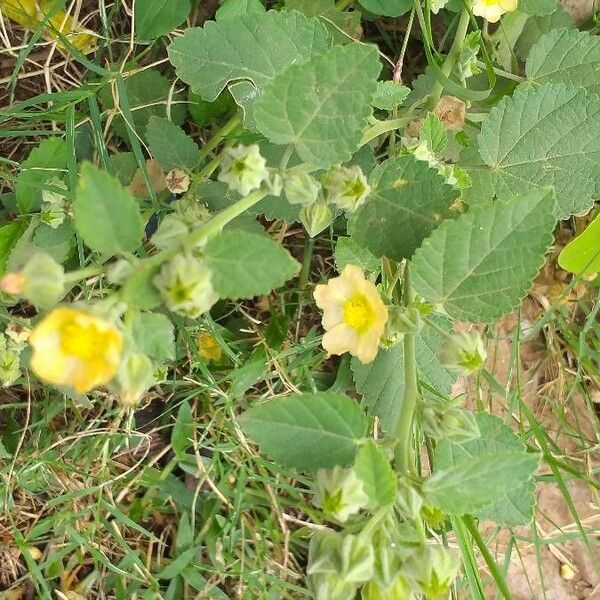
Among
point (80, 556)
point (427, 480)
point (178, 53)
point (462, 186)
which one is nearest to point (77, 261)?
point (178, 53)

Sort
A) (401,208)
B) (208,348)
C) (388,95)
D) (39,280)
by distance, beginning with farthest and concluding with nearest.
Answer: (208,348) → (388,95) → (401,208) → (39,280)

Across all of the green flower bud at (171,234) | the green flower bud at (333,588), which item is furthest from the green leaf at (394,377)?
the green flower bud at (171,234)

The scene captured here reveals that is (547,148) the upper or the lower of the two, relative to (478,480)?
upper

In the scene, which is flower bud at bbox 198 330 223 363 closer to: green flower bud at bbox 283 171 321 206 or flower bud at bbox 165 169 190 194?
flower bud at bbox 165 169 190 194

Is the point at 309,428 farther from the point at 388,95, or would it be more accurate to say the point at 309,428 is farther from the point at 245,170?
the point at 388,95

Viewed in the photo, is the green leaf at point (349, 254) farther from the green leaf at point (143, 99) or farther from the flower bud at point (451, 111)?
the green leaf at point (143, 99)

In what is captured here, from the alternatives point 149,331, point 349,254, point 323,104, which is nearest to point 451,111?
point 349,254

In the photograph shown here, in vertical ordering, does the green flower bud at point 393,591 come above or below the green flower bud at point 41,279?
below
